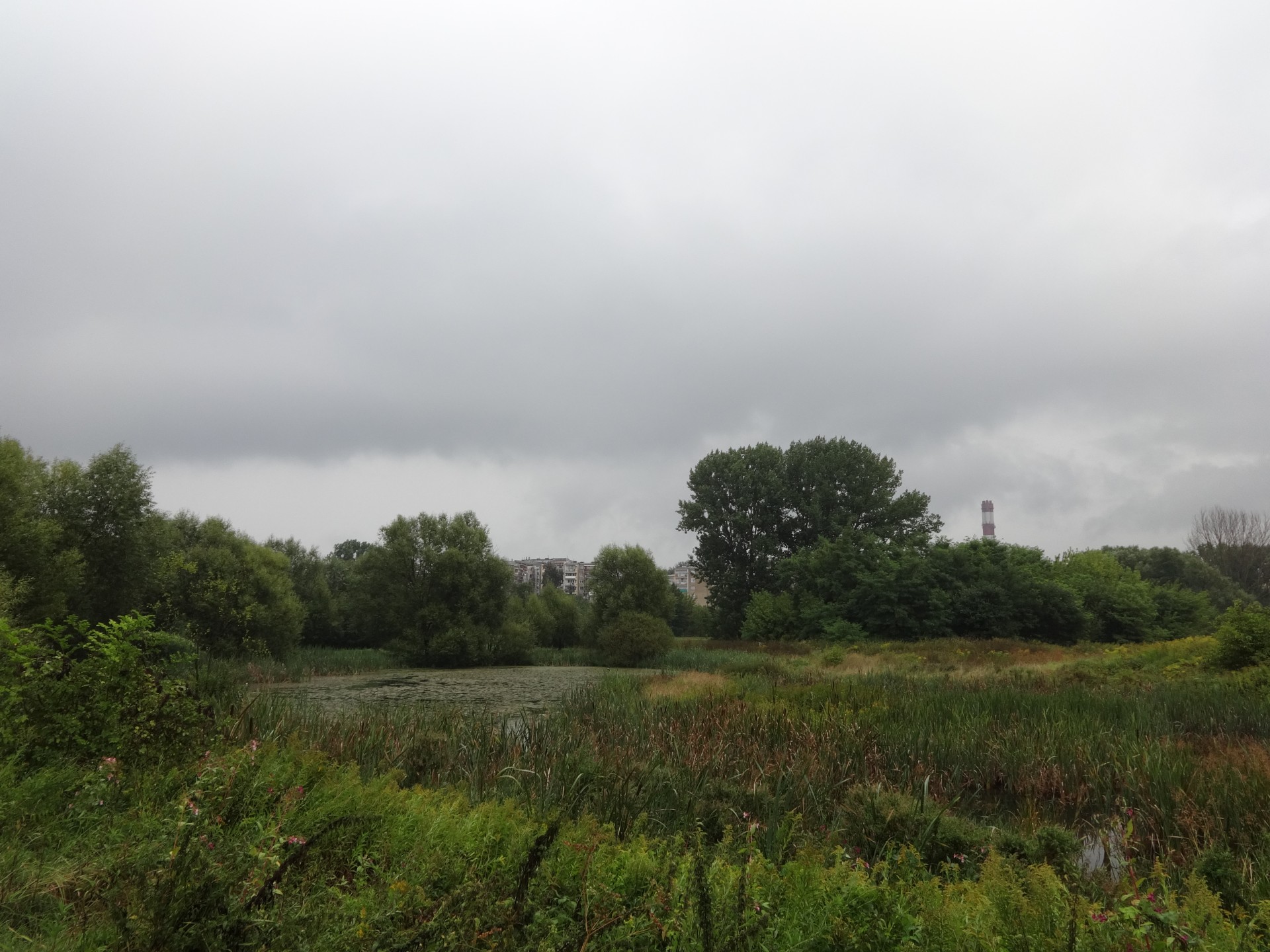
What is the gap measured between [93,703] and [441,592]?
88.4 ft

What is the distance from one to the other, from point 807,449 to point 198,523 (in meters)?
38.1

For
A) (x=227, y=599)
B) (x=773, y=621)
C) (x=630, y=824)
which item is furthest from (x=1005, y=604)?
(x=227, y=599)

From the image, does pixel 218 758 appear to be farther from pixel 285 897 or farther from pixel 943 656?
pixel 943 656

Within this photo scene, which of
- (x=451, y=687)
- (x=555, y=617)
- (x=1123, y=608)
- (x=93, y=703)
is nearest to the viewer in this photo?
(x=93, y=703)

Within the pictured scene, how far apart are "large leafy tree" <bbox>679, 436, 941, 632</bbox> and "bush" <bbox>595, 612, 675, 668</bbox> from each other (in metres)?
16.0

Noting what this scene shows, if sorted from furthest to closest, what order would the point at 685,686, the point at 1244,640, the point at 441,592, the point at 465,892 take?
the point at 441,592 < the point at 685,686 < the point at 1244,640 < the point at 465,892

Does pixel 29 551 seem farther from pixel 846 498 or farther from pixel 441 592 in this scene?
pixel 846 498

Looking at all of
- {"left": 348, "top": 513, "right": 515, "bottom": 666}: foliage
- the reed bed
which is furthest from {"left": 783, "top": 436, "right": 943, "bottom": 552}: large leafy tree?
the reed bed

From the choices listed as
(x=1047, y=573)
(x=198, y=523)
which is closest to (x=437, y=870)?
(x=198, y=523)

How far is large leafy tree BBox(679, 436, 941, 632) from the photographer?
155ft

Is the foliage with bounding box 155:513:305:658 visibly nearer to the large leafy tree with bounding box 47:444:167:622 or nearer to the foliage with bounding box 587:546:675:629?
the large leafy tree with bounding box 47:444:167:622

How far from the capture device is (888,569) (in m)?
36.0

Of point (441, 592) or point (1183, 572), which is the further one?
point (1183, 572)

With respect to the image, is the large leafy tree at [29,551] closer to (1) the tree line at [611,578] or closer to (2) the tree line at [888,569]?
(1) the tree line at [611,578]
